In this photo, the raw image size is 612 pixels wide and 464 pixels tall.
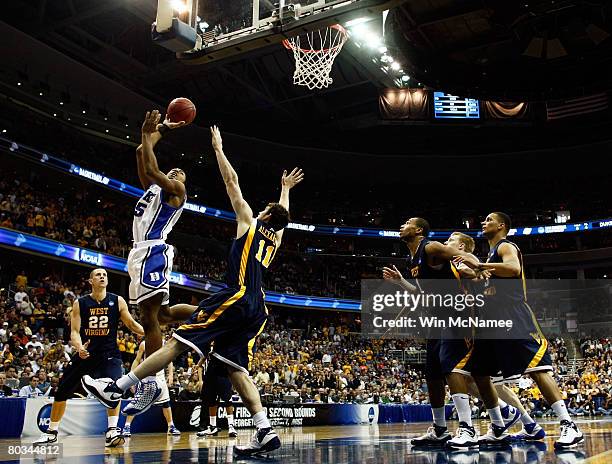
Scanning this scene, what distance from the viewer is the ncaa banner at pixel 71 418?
8.34 m

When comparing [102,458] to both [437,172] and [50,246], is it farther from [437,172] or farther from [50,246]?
[437,172]

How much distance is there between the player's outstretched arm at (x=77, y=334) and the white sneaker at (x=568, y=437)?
14.5 feet

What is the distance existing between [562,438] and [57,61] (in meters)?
21.6

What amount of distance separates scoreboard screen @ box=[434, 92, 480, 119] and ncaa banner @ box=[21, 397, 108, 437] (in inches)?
595

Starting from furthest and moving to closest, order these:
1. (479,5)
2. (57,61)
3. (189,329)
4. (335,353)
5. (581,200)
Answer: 1. (581,200)
2. (335,353)
3. (57,61)
4. (479,5)
5. (189,329)

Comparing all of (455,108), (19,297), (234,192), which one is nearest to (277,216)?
(234,192)

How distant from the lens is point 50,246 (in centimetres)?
1831

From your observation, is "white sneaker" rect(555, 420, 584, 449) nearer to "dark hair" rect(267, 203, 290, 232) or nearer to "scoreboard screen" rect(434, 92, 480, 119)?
"dark hair" rect(267, 203, 290, 232)

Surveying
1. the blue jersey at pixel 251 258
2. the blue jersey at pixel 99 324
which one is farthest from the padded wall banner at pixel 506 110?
the blue jersey at pixel 251 258

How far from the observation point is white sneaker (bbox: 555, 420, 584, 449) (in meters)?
4.74

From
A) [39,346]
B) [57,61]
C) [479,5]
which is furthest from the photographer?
[57,61]

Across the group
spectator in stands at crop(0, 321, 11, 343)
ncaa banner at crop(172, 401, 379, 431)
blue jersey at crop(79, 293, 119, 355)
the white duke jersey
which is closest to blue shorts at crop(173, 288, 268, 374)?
the white duke jersey

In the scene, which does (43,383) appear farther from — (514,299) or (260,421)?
(514,299)

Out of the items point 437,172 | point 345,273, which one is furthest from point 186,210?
point 437,172
